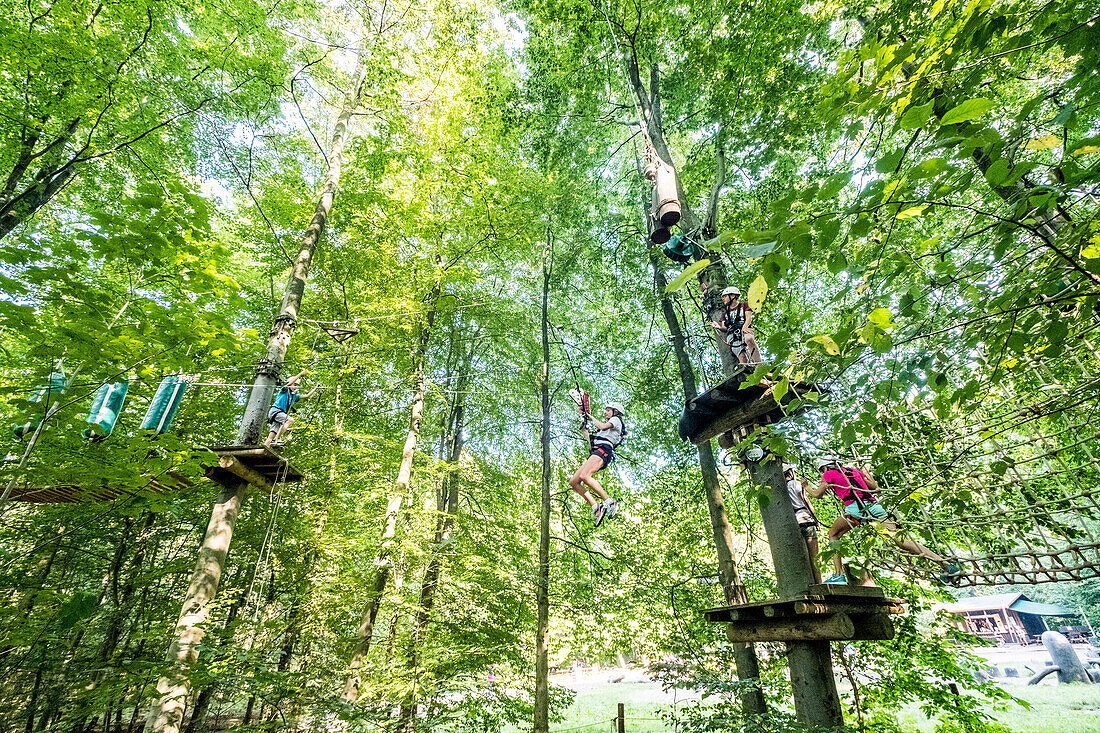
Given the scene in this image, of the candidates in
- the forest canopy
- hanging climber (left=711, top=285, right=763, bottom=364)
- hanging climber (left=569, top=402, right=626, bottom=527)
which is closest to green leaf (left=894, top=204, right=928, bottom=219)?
the forest canopy

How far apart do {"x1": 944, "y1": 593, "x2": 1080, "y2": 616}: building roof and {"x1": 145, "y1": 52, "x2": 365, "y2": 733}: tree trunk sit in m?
24.1

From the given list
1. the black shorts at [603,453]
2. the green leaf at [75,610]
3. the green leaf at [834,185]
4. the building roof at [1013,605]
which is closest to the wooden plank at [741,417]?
the black shorts at [603,453]

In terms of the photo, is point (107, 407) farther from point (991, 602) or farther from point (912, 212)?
point (991, 602)

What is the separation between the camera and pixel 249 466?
16.8ft

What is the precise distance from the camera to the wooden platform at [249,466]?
191 inches

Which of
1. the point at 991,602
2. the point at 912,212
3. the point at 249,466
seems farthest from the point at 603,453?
the point at 991,602

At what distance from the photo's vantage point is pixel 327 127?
10047 mm

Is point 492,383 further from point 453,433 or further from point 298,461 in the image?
point 298,461

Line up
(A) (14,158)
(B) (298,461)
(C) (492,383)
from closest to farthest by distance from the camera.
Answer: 1. (A) (14,158)
2. (B) (298,461)
3. (C) (492,383)

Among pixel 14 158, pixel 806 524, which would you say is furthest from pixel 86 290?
pixel 806 524

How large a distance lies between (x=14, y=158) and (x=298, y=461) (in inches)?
195

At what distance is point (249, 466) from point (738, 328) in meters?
5.40

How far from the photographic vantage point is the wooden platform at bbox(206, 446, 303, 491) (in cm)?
484

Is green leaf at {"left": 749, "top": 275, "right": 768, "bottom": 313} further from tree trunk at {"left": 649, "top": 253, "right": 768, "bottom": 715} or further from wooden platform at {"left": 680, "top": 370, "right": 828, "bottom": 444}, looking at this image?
tree trunk at {"left": 649, "top": 253, "right": 768, "bottom": 715}
